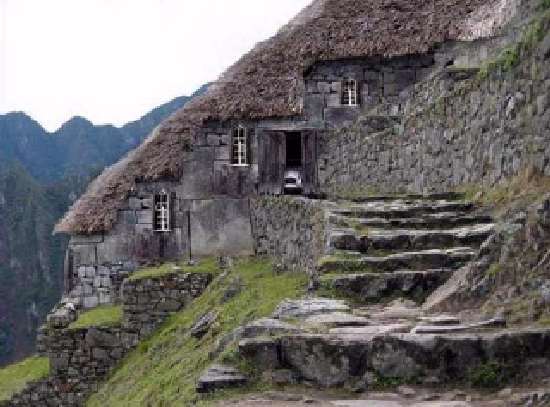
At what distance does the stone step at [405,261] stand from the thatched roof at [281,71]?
1322cm

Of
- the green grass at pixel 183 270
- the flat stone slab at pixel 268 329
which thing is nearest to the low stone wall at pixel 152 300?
the green grass at pixel 183 270

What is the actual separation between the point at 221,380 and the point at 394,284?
79.5 inches

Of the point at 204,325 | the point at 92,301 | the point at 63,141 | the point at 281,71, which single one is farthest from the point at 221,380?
the point at 63,141

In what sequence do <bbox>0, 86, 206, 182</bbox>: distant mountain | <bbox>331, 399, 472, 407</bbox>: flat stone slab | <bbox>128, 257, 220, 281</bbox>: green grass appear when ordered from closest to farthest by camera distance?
<bbox>331, 399, 472, 407</bbox>: flat stone slab → <bbox>128, 257, 220, 281</bbox>: green grass → <bbox>0, 86, 206, 182</bbox>: distant mountain

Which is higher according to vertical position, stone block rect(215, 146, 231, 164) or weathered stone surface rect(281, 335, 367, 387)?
stone block rect(215, 146, 231, 164)

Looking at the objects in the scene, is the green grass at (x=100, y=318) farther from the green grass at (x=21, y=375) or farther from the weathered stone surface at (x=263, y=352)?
the weathered stone surface at (x=263, y=352)

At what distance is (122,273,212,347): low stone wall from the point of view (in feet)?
51.8

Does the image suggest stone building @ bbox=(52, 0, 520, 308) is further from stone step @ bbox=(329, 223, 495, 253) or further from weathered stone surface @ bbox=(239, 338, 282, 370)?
weathered stone surface @ bbox=(239, 338, 282, 370)

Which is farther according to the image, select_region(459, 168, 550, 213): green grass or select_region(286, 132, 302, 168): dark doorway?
select_region(286, 132, 302, 168): dark doorway

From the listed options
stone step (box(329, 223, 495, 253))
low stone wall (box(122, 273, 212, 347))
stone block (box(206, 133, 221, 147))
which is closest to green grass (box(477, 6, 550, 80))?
stone step (box(329, 223, 495, 253))

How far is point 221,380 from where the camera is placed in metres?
5.80

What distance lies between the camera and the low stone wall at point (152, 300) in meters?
15.8

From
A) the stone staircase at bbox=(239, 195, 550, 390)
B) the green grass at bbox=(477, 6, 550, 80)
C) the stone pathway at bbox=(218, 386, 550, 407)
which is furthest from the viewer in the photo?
the green grass at bbox=(477, 6, 550, 80)

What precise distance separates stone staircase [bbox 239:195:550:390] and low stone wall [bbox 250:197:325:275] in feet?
2.47
